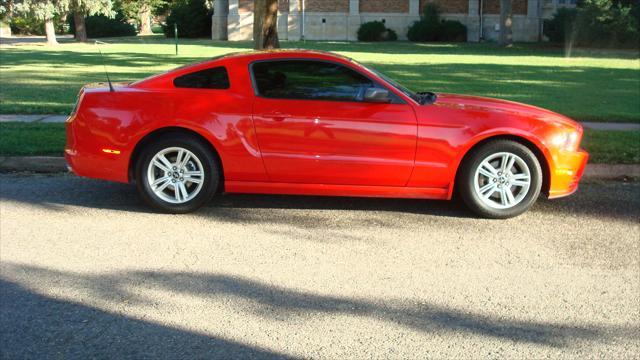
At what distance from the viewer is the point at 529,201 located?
6.49m

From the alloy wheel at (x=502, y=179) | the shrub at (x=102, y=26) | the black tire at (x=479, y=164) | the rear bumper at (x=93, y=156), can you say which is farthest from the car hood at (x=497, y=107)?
the shrub at (x=102, y=26)

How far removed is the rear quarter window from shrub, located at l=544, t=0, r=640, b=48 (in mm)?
35823

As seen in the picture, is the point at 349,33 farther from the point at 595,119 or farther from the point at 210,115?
the point at 210,115

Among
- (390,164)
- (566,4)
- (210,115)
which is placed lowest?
(390,164)

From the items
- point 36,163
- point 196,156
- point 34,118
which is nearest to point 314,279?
point 196,156

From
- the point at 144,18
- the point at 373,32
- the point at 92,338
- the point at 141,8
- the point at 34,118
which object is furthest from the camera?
the point at 144,18

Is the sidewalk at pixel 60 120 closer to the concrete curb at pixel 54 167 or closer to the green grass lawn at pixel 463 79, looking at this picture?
the green grass lawn at pixel 463 79

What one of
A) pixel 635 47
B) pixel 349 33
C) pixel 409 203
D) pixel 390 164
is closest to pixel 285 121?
pixel 390 164

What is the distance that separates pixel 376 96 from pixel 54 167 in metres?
4.17

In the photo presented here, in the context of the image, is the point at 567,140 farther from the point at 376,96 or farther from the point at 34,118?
the point at 34,118

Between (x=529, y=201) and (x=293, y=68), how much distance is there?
251 cm

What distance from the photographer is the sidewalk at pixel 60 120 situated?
10.9 meters

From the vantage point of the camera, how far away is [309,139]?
6371mm

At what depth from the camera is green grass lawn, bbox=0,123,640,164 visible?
8.58 metres
